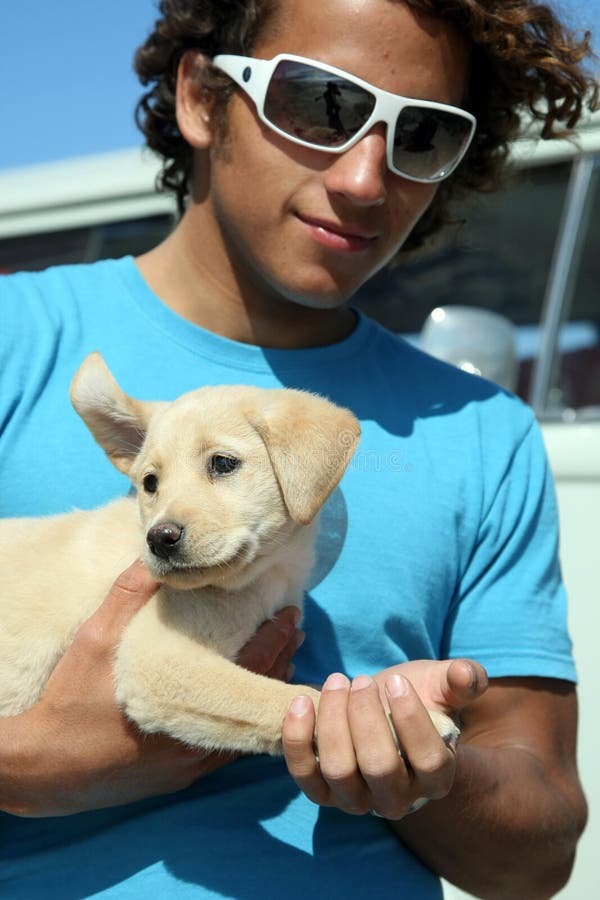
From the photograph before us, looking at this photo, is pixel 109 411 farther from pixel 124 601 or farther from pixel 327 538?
pixel 327 538

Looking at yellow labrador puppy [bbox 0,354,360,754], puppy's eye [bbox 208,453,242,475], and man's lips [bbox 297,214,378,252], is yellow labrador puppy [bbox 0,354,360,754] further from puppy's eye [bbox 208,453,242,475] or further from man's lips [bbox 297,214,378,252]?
man's lips [bbox 297,214,378,252]

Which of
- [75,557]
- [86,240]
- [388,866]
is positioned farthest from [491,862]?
[86,240]

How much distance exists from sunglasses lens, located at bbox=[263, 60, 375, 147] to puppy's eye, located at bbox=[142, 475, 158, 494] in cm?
98

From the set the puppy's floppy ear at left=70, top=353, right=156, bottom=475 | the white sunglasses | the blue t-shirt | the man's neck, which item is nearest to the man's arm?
the blue t-shirt

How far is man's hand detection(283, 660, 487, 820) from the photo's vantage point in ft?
5.96

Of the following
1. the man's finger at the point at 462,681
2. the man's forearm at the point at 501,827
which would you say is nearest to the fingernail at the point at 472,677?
the man's finger at the point at 462,681

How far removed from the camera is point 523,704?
2566 millimetres

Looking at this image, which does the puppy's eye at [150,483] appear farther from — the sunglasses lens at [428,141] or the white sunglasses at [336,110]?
the sunglasses lens at [428,141]

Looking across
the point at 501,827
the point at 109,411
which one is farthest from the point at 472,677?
the point at 109,411

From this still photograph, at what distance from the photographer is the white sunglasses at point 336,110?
2498mm

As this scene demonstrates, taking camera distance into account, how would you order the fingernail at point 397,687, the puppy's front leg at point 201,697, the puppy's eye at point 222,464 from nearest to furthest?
the fingernail at point 397,687 < the puppy's front leg at point 201,697 < the puppy's eye at point 222,464

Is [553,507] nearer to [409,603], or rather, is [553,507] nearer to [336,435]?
[409,603]

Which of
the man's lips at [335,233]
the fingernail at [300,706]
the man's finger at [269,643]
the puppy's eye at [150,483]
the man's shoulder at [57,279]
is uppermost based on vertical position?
the man's lips at [335,233]

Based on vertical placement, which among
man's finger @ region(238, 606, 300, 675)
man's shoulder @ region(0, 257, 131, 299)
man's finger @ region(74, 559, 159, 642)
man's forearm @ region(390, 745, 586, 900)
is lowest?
man's forearm @ region(390, 745, 586, 900)
